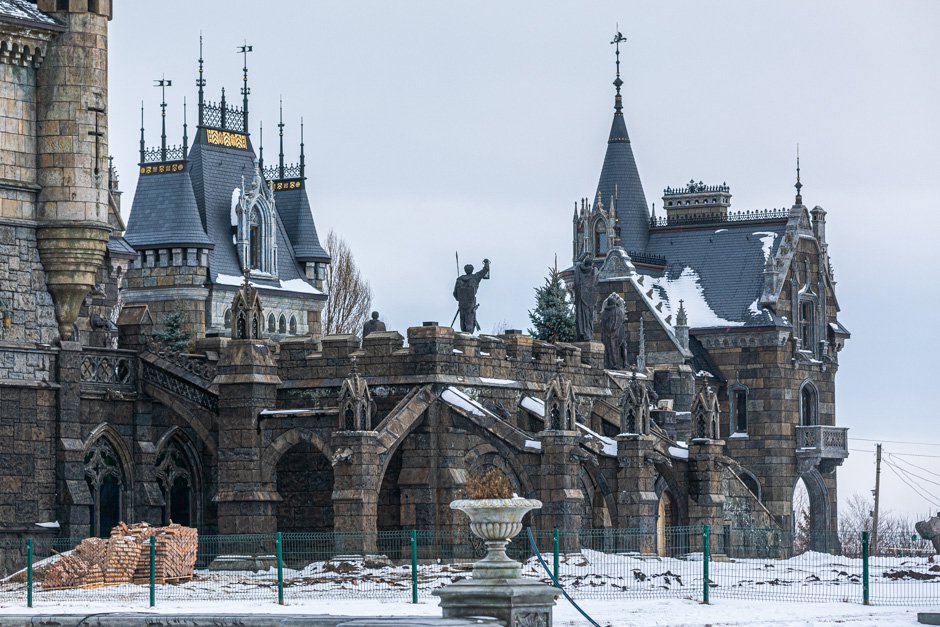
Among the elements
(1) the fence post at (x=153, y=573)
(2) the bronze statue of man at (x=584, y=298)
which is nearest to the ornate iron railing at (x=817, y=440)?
(2) the bronze statue of man at (x=584, y=298)

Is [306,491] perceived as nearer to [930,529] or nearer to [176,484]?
[176,484]

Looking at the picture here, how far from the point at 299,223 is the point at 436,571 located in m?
55.1

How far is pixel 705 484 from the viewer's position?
191ft

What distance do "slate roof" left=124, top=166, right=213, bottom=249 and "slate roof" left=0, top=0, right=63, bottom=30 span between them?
43.2 meters

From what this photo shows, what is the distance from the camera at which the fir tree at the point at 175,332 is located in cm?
7019

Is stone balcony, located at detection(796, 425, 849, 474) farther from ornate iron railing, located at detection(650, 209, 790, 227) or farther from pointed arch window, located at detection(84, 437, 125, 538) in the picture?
pointed arch window, located at detection(84, 437, 125, 538)

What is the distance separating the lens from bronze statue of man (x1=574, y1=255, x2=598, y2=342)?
211ft

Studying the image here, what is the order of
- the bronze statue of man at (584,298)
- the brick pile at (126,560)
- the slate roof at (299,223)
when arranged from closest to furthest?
the brick pile at (126,560) → the bronze statue of man at (584,298) → the slate roof at (299,223)

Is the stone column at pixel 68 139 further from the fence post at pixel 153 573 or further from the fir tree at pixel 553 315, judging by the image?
the fir tree at pixel 553 315

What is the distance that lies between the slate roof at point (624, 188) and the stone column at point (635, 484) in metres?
26.8

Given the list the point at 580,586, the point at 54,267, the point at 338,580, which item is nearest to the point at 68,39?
the point at 54,267

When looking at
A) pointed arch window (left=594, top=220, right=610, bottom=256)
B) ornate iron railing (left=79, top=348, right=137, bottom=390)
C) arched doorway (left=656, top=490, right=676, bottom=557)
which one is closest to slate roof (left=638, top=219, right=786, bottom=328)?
pointed arch window (left=594, top=220, right=610, bottom=256)

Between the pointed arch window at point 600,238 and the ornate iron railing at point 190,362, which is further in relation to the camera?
the pointed arch window at point 600,238

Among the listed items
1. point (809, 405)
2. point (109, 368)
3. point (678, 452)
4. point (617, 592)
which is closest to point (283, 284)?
point (809, 405)
